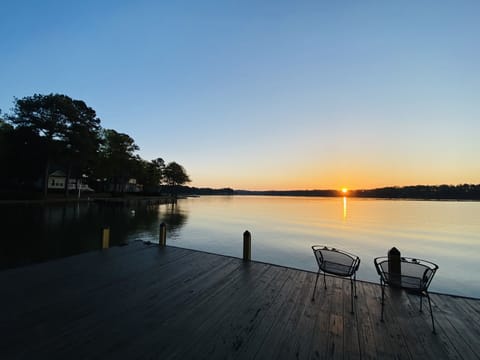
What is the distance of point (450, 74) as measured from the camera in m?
9.12

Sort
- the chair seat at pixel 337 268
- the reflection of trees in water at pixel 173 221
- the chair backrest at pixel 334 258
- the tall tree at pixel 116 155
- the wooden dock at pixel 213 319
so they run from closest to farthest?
the wooden dock at pixel 213 319, the chair seat at pixel 337 268, the chair backrest at pixel 334 258, the reflection of trees in water at pixel 173 221, the tall tree at pixel 116 155

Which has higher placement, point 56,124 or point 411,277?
point 56,124

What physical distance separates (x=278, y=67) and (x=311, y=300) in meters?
12.9

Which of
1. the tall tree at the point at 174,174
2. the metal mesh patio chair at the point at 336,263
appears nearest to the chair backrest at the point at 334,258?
the metal mesh patio chair at the point at 336,263

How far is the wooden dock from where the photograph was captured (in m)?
1.83

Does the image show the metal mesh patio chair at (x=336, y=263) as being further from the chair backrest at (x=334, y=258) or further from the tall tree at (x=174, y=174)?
the tall tree at (x=174, y=174)

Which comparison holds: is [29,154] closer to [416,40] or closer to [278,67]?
[278,67]

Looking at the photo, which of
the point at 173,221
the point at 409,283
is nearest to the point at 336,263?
the point at 409,283

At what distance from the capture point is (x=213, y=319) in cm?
234

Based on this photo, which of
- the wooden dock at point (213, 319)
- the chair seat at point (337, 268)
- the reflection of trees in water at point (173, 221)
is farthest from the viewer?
the reflection of trees in water at point (173, 221)

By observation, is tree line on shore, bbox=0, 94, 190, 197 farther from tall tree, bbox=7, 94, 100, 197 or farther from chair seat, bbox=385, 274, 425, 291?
chair seat, bbox=385, 274, 425, 291

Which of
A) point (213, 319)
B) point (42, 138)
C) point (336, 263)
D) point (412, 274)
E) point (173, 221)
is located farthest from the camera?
point (42, 138)

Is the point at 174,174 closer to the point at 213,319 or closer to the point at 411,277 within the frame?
the point at 213,319

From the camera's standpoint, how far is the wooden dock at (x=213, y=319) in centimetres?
183
